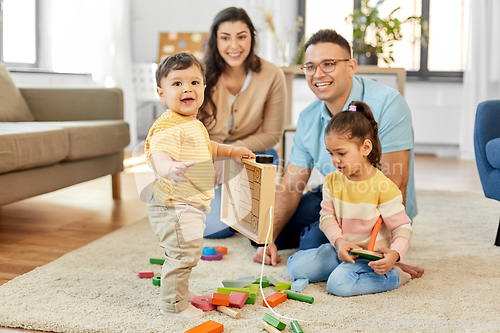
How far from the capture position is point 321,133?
1.69 metres

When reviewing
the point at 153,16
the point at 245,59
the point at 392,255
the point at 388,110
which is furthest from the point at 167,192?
the point at 153,16

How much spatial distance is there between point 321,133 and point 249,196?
59 centimetres

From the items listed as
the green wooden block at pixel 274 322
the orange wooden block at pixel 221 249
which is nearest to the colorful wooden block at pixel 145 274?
the orange wooden block at pixel 221 249

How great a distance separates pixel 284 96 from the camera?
2160mm

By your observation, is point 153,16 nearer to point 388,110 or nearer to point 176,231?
point 388,110

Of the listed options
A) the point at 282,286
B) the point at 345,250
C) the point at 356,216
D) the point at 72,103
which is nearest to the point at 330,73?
the point at 356,216

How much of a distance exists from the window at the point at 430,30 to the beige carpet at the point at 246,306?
10.0 feet

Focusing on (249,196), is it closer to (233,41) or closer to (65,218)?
(233,41)

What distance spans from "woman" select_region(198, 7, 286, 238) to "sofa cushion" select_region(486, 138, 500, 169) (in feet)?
2.73

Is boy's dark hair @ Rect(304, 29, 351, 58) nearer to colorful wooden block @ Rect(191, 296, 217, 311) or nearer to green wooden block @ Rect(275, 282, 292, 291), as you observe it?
green wooden block @ Rect(275, 282, 292, 291)

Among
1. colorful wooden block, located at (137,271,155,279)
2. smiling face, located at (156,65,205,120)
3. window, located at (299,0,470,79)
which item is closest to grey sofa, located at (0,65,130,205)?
colorful wooden block, located at (137,271,155,279)

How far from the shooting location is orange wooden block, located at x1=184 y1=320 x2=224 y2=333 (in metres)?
1.08

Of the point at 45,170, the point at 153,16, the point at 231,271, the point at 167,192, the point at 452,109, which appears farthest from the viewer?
the point at 153,16

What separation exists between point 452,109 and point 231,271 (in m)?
3.52
